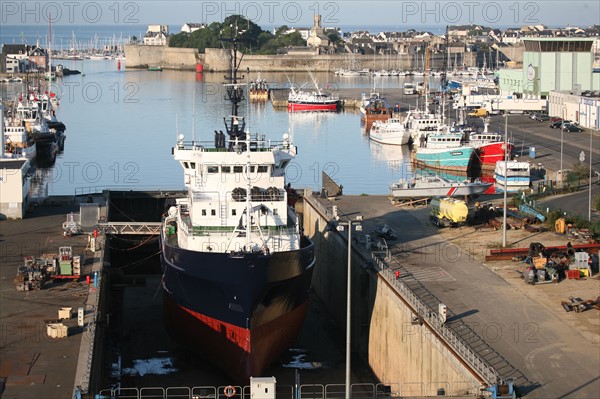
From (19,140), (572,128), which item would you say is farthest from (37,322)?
(572,128)

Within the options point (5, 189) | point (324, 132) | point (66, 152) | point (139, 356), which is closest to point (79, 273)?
point (139, 356)

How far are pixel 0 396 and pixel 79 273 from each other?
428 inches

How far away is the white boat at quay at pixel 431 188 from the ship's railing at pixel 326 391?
16987 millimetres

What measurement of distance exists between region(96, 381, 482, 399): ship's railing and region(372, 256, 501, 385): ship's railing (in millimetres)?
458

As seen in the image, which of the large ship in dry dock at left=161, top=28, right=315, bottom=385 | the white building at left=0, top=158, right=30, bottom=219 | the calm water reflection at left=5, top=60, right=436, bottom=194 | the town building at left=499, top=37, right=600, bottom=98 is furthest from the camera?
the town building at left=499, top=37, right=600, bottom=98

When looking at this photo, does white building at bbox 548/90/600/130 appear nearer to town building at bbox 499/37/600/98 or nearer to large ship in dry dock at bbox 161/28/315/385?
town building at bbox 499/37/600/98

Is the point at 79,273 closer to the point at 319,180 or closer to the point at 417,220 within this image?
the point at 417,220

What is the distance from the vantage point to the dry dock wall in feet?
96.1

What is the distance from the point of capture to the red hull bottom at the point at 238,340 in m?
33.2

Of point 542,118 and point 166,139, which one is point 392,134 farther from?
point 166,139

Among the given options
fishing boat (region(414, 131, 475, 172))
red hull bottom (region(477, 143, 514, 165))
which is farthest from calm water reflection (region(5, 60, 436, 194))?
red hull bottom (region(477, 143, 514, 165))

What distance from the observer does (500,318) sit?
3222cm

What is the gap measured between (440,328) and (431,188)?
2067cm

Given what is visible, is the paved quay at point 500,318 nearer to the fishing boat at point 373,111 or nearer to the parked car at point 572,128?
the parked car at point 572,128
